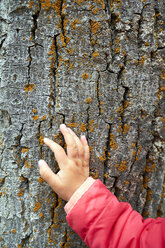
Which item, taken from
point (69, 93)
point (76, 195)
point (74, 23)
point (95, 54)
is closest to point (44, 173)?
point (76, 195)

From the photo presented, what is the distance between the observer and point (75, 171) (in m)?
0.95

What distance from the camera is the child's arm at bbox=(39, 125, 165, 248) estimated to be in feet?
2.97

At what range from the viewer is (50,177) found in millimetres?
948

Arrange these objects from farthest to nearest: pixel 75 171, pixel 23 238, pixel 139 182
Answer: pixel 139 182 → pixel 23 238 → pixel 75 171

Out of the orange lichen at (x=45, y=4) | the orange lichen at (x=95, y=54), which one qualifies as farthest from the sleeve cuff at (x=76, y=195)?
the orange lichen at (x=45, y=4)

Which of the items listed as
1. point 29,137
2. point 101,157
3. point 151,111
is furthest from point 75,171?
point 151,111

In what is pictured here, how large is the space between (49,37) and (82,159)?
2.18 ft

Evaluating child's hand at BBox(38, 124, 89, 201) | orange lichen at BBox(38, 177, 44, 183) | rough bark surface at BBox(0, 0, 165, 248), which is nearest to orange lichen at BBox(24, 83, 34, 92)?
rough bark surface at BBox(0, 0, 165, 248)

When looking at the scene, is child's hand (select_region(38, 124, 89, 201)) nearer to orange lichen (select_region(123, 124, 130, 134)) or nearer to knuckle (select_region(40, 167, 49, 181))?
knuckle (select_region(40, 167, 49, 181))

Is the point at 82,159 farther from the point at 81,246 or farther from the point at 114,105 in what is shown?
the point at 81,246

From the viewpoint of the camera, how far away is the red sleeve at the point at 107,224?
2.95ft

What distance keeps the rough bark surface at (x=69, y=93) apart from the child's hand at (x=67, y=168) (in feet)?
0.26

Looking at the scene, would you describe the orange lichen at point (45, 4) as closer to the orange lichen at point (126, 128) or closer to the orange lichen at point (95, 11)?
the orange lichen at point (95, 11)

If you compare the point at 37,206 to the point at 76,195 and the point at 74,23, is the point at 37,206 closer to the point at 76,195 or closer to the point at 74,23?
the point at 76,195
